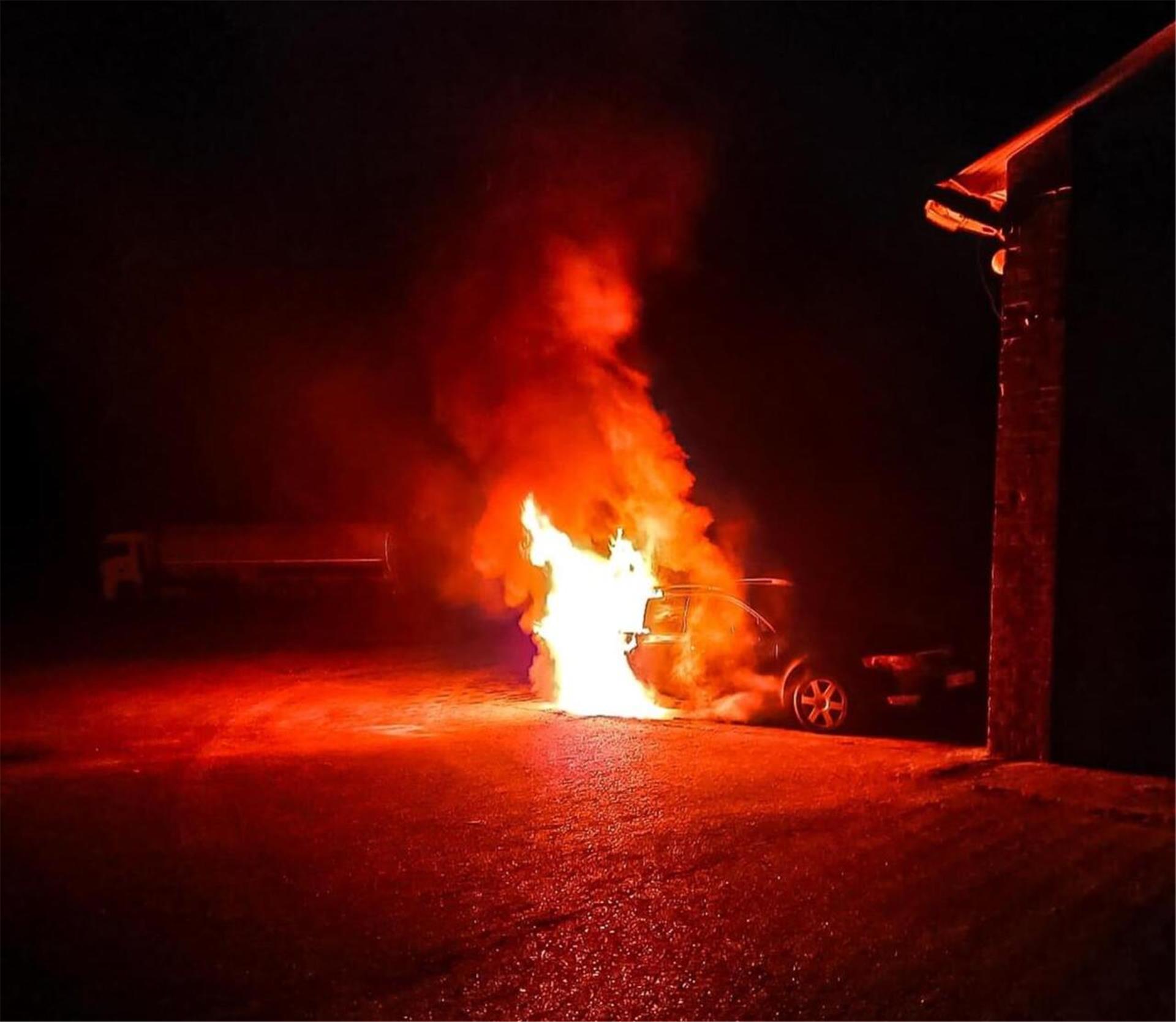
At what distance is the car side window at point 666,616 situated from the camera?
12.4 metres

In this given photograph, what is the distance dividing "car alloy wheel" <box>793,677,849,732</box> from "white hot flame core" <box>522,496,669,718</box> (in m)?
2.33

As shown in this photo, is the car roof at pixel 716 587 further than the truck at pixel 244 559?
No

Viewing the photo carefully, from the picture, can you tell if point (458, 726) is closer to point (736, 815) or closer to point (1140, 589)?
point (736, 815)

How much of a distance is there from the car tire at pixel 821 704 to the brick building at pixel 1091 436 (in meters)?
2.24

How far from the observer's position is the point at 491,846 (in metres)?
6.86

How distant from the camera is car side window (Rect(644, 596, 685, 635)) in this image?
12.4m

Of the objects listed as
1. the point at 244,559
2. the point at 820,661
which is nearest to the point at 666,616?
the point at 820,661

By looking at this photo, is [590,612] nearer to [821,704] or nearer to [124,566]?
[821,704]

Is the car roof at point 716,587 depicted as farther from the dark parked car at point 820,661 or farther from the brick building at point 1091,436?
the brick building at point 1091,436

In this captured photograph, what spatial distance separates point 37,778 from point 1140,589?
28.8 ft

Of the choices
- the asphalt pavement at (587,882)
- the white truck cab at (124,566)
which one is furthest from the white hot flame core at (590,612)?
the white truck cab at (124,566)

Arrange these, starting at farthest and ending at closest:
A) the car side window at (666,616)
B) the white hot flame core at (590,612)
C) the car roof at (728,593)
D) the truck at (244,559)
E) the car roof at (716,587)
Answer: the truck at (244,559) → the white hot flame core at (590,612) → the car side window at (666,616) → the car roof at (716,587) → the car roof at (728,593)

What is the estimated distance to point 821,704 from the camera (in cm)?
1077

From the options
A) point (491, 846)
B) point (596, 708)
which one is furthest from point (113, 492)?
point (491, 846)
